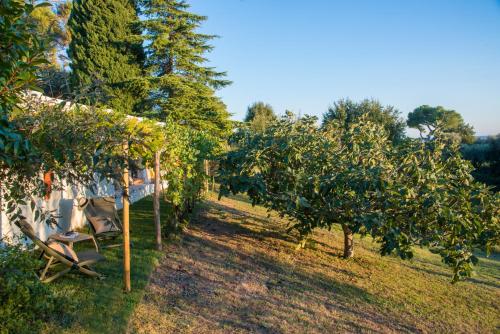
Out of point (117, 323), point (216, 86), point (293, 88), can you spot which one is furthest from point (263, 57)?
point (117, 323)

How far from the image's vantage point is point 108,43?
21.7 metres

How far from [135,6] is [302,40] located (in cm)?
1423

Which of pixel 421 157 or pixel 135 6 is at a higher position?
pixel 135 6

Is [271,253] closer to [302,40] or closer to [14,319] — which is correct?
[14,319]

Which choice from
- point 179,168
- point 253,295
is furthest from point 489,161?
point 253,295

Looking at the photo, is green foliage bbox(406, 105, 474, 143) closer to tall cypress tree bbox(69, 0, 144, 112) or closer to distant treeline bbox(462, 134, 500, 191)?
distant treeline bbox(462, 134, 500, 191)

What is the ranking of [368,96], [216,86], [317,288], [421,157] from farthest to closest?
1. [368,96]
2. [216,86]
3. [421,157]
4. [317,288]

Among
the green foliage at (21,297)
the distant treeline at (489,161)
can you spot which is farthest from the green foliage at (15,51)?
the distant treeline at (489,161)

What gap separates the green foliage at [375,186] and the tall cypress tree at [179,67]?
16.0 meters

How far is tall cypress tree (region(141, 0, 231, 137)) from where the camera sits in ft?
73.4

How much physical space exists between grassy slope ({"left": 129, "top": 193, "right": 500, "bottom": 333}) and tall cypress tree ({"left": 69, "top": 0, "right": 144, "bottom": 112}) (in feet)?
52.0

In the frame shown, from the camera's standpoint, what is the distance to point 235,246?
7.94m

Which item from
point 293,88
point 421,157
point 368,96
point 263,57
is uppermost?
point 368,96

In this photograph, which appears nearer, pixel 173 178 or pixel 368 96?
pixel 173 178
